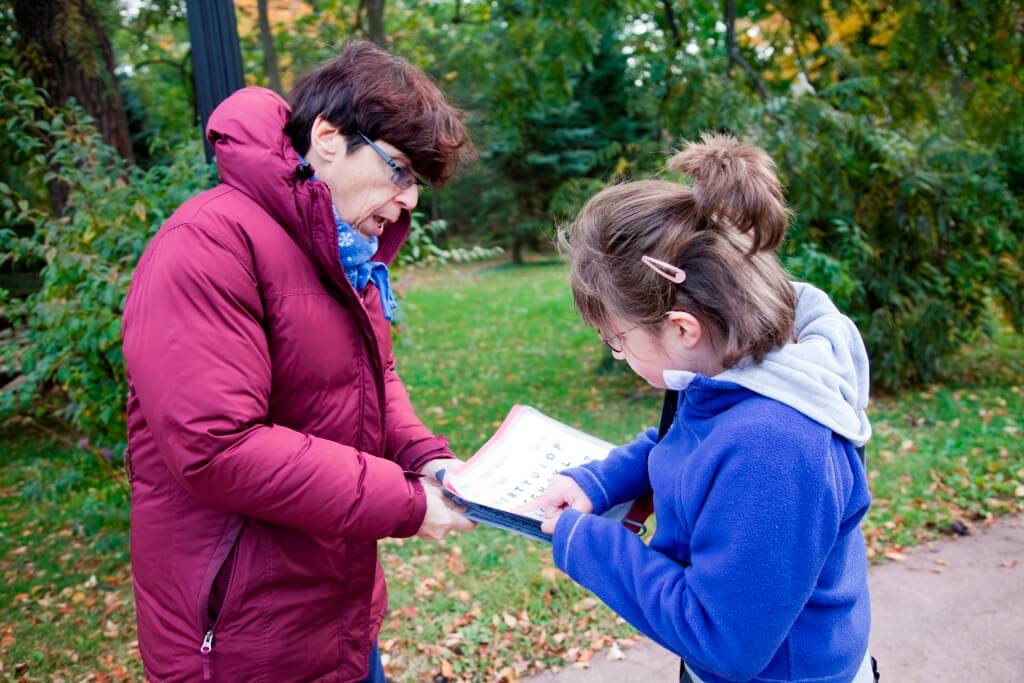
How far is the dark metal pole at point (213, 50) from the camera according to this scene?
3.58 m

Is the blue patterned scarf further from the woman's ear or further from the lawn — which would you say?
the lawn

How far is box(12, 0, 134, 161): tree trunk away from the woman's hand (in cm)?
477

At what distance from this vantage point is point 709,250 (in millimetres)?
1400

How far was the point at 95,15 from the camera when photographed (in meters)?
6.48

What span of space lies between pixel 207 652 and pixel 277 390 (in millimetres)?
551

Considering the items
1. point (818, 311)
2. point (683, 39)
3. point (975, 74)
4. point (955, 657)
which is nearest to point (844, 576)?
point (818, 311)

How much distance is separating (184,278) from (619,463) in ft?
3.18

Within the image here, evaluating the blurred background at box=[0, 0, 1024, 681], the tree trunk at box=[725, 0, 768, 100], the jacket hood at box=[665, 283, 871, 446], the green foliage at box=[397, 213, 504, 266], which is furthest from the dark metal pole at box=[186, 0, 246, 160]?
the tree trunk at box=[725, 0, 768, 100]

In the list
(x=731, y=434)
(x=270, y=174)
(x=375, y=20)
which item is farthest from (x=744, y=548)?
(x=375, y=20)

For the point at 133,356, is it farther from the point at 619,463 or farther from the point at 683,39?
the point at 683,39

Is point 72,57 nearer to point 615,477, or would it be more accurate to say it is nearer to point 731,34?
point 731,34

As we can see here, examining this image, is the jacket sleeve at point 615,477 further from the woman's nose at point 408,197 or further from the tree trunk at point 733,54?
the tree trunk at point 733,54

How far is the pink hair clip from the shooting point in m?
1.38

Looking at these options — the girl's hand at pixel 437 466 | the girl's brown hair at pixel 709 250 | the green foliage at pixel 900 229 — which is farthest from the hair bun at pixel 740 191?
the green foliage at pixel 900 229
